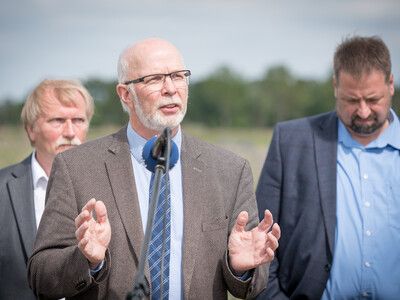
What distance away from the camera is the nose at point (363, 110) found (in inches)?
148

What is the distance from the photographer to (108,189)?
2.94 metres

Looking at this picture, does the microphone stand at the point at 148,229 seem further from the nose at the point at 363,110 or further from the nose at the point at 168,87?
the nose at the point at 363,110

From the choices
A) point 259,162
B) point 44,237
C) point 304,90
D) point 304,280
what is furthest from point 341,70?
point 304,90

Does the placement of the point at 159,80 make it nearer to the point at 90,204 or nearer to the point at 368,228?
the point at 90,204

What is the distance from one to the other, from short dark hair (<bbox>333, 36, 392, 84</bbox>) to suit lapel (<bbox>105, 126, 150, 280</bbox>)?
6.48 ft

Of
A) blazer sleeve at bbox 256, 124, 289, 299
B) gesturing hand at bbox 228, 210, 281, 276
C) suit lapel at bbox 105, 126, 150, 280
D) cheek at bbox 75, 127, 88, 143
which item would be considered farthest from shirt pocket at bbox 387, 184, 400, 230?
cheek at bbox 75, 127, 88, 143

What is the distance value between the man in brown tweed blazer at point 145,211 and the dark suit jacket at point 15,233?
2.92ft

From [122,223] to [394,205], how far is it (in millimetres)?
2224

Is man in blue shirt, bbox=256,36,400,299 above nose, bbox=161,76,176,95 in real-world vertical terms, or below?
below

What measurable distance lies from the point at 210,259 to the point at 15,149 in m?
24.6

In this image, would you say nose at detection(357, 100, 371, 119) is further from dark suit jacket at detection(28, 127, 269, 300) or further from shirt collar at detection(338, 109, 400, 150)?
dark suit jacket at detection(28, 127, 269, 300)

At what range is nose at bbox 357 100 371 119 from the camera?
12.3 feet

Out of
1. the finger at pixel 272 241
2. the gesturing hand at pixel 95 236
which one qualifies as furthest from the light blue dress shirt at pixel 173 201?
the finger at pixel 272 241

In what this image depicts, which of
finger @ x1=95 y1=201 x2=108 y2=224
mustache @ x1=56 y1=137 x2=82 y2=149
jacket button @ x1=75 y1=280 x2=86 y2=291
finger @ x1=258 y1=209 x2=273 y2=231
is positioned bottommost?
jacket button @ x1=75 y1=280 x2=86 y2=291
